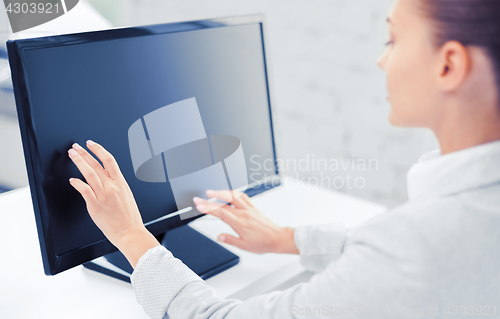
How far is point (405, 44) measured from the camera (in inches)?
20.4

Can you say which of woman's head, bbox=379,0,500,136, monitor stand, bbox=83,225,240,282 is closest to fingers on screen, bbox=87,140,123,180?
monitor stand, bbox=83,225,240,282

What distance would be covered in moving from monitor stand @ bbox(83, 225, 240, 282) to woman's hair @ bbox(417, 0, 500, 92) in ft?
1.74

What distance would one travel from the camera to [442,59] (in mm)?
479

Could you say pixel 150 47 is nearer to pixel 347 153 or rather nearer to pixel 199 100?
pixel 199 100

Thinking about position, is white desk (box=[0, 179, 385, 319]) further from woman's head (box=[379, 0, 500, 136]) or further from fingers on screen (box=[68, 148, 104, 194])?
woman's head (box=[379, 0, 500, 136])

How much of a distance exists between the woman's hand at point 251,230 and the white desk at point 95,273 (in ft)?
0.13

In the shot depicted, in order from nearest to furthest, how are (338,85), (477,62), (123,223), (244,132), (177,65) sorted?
(477,62) < (123,223) < (177,65) < (244,132) < (338,85)

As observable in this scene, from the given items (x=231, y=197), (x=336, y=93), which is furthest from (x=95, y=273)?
(x=336, y=93)

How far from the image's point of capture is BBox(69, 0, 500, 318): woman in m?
0.45

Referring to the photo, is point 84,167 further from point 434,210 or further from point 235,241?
point 434,210

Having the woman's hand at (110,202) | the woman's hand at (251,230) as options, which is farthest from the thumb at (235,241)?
the woman's hand at (110,202)

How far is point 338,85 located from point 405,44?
1357mm

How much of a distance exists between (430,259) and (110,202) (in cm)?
44

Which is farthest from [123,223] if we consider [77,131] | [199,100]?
[199,100]
